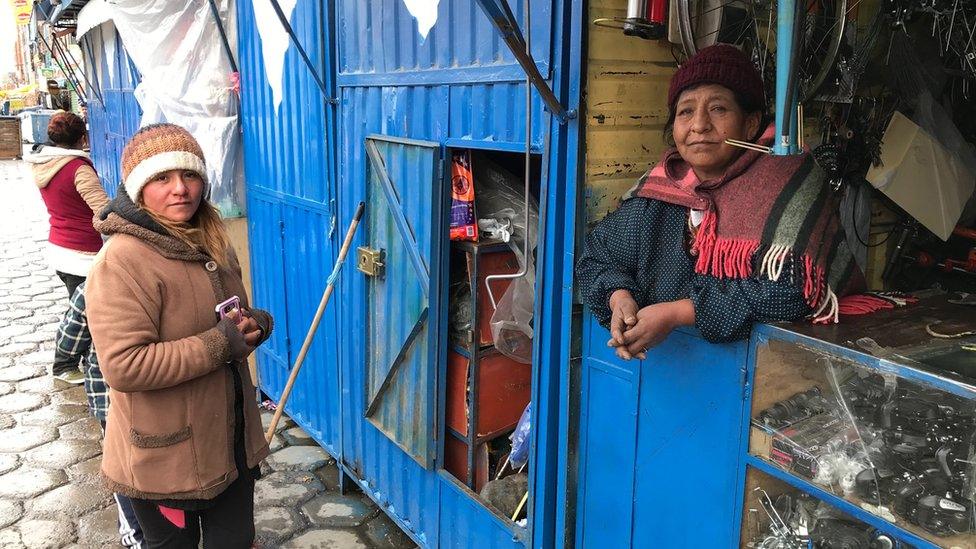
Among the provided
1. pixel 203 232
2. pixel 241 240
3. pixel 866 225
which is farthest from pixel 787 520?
pixel 241 240

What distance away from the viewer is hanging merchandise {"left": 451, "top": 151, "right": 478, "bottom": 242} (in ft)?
9.67

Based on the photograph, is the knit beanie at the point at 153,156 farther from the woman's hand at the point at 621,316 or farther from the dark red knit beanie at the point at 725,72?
the dark red knit beanie at the point at 725,72

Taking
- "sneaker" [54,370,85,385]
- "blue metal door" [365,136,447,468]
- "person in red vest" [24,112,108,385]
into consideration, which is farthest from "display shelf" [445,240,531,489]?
"sneaker" [54,370,85,385]

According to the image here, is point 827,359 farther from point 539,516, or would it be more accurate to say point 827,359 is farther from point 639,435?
point 539,516

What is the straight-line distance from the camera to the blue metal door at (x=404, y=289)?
2973 millimetres

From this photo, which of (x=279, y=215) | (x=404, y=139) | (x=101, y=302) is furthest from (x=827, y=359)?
(x=279, y=215)

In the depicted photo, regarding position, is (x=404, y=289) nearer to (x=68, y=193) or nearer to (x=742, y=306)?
(x=742, y=306)

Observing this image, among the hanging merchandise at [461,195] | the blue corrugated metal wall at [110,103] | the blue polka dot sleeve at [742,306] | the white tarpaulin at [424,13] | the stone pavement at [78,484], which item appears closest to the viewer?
the blue polka dot sleeve at [742,306]

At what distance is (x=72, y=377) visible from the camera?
18.8 ft

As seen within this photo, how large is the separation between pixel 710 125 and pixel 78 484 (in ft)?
A: 13.8

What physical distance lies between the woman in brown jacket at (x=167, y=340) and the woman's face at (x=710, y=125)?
62.8 inches

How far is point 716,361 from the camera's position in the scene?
193 cm

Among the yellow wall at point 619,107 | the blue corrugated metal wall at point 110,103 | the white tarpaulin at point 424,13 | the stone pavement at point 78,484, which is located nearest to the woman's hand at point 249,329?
the yellow wall at point 619,107

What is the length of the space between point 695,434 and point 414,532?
6.30 feet
